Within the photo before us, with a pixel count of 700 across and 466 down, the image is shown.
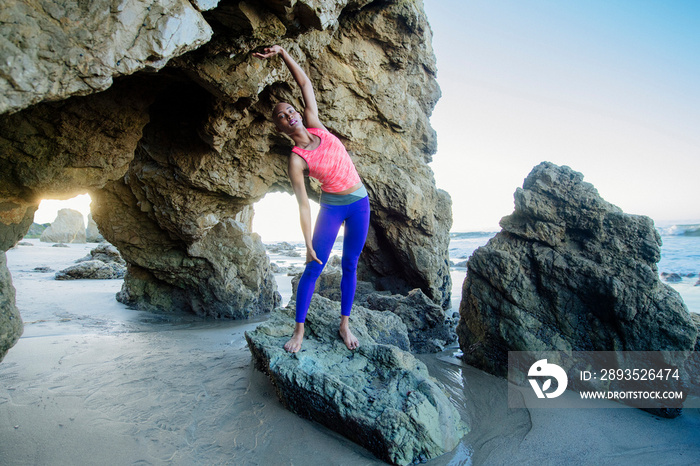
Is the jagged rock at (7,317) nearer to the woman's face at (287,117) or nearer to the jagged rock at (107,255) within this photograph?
the woman's face at (287,117)

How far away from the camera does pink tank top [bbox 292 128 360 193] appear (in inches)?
110

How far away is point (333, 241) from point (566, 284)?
88.8 inches

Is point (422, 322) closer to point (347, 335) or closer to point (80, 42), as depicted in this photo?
point (347, 335)

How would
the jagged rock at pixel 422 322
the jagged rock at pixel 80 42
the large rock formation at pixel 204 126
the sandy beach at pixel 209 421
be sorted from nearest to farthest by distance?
the jagged rock at pixel 80 42 < the large rock formation at pixel 204 126 < the sandy beach at pixel 209 421 < the jagged rock at pixel 422 322

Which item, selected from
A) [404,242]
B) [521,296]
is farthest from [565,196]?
[404,242]

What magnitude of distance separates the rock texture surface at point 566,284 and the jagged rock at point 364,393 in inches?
52.0

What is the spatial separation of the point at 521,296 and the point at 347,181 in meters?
2.09

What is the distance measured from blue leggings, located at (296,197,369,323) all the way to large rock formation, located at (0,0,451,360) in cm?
136

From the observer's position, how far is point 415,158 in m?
6.27

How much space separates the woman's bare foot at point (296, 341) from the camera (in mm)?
2760

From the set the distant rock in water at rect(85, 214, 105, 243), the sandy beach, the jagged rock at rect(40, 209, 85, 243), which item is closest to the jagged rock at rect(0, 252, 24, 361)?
the sandy beach

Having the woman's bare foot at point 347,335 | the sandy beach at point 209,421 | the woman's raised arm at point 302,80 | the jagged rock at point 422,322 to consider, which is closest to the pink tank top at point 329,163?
the woman's raised arm at point 302,80

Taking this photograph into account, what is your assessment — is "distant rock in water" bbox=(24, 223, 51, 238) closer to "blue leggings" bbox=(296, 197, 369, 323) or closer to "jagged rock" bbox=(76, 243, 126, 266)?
"jagged rock" bbox=(76, 243, 126, 266)

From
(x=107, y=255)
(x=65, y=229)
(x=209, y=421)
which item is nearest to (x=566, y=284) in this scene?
(x=209, y=421)
